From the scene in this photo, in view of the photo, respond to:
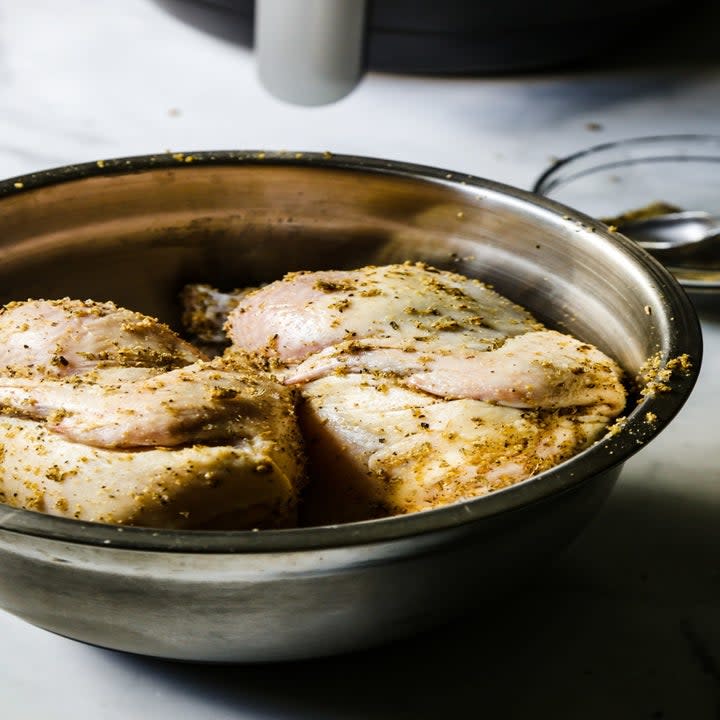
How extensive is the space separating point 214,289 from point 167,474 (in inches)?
13.2

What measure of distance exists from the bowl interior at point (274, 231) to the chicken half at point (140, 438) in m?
0.17

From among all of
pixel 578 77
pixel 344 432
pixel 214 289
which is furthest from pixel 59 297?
pixel 578 77

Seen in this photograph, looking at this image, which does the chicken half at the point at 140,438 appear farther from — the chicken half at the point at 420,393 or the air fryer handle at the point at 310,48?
the air fryer handle at the point at 310,48

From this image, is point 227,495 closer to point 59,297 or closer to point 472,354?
point 472,354

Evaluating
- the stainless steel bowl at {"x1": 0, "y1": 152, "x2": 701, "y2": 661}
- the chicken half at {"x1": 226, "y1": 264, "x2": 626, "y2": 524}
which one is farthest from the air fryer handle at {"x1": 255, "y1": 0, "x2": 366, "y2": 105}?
the chicken half at {"x1": 226, "y1": 264, "x2": 626, "y2": 524}

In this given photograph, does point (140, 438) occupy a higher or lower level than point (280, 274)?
lower

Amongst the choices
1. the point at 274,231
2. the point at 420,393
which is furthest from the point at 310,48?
the point at 420,393

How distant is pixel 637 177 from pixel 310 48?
1.67 feet

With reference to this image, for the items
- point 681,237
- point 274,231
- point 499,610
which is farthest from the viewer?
point 681,237

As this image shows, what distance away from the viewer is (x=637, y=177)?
51.7 inches

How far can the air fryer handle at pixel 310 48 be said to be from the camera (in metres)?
0.94

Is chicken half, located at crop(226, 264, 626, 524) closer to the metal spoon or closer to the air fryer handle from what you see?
the air fryer handle

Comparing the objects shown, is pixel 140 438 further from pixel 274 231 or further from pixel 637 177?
pixel 637 177

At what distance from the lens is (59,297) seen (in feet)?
2.75
